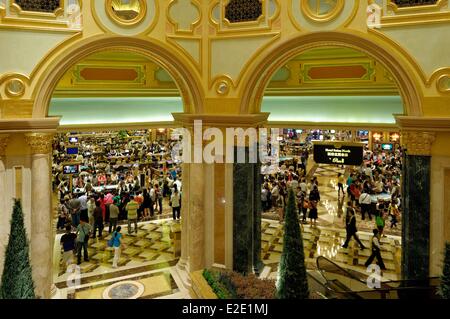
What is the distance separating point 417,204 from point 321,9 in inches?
155

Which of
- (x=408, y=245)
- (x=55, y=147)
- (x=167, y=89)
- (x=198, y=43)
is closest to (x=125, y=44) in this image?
(x=198, y=43)

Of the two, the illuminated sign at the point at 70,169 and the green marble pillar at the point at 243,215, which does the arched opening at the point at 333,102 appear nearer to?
the green marble pillar at the point at 243,215

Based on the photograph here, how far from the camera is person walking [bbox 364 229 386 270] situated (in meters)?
8.95

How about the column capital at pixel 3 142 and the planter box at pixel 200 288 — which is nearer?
the planter box at pixel 200 288

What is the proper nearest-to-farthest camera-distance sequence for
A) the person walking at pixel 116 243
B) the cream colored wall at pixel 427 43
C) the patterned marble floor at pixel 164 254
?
the cream colored wall at pixel 427 43 → the patterned marble floor at pixel 164 254 → the person walking at pixel 116 243

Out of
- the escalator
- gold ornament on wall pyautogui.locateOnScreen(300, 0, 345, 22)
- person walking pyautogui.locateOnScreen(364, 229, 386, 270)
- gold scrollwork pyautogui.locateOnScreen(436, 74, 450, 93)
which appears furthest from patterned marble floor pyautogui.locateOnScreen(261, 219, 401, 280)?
gold ornament on wall pyautogui.locateOnScreen(300, 0, 345, 22)

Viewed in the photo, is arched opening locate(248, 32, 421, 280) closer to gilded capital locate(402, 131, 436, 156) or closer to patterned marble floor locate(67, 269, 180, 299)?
gilded capital locate(402, 131, 436, 156)

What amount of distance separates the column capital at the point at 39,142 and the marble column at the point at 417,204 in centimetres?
625

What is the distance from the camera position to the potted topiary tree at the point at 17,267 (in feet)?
17.2

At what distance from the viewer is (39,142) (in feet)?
23.3

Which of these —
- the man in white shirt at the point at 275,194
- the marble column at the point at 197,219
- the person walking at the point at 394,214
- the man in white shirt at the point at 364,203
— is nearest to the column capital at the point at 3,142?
the marble column at the point at 197,219

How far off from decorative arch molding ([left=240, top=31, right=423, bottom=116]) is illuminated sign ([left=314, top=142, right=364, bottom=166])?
391cm

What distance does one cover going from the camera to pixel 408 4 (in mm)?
6965

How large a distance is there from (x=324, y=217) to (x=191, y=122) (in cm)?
655
